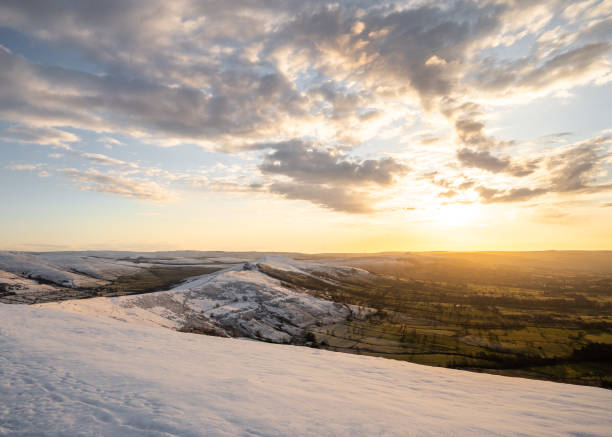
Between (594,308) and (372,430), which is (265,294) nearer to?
(372,430)

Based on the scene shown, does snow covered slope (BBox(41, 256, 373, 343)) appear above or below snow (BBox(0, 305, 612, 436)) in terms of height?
below

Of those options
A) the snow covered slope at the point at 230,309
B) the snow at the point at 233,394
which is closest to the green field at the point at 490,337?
the snow covered slope at the point at 230,309

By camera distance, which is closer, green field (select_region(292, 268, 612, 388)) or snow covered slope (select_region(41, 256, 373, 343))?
snow covered slope (select_region(41, 256, 373, 343))

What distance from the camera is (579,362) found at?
5684 cm

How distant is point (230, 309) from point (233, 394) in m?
62.7

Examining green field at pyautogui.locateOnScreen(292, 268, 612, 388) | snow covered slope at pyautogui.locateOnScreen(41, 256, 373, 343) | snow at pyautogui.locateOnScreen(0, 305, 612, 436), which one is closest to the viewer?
snow at pyautogui.locateOnScreen(0, 305, 612, 436)

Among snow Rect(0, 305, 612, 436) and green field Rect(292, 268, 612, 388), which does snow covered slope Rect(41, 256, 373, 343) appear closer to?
green field Rect(292, 268, 612, 388)

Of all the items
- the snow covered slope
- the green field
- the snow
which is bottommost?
the green field

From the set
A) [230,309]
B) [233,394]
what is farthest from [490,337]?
[233,394]

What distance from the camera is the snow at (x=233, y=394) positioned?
29.8 ft

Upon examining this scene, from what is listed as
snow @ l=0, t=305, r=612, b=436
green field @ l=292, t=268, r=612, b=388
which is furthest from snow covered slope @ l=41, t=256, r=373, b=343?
snow @ l=0, t=305, r=612, b=436

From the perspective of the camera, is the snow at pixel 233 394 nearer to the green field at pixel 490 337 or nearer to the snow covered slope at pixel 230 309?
the snow covered slope at pixel 230 309

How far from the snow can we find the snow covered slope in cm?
3273

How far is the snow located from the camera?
358 inches
